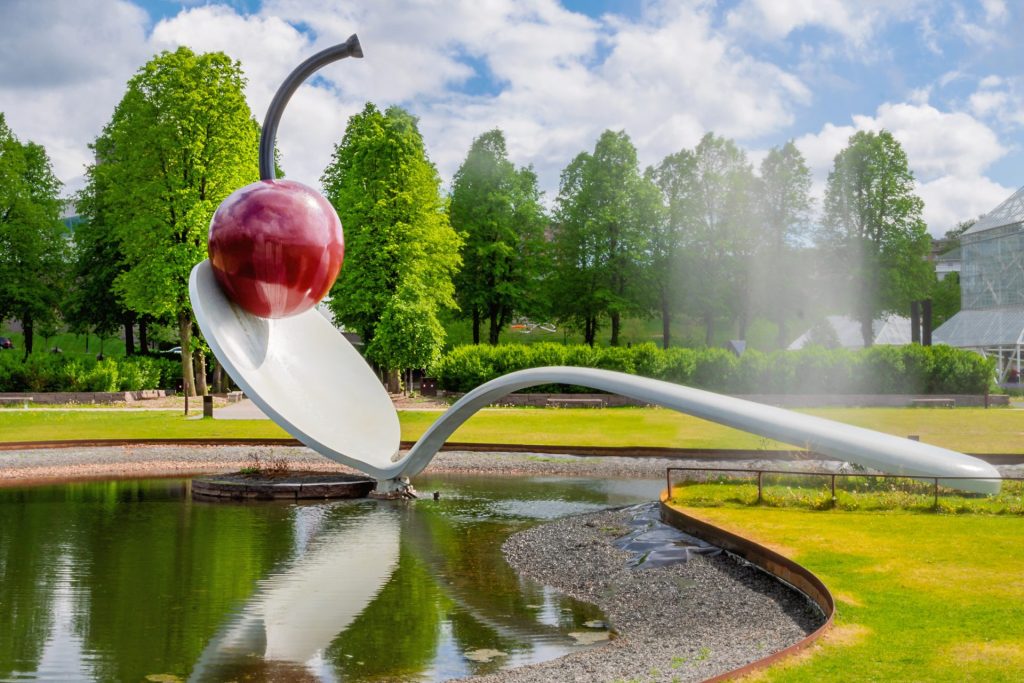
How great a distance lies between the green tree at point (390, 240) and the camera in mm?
43062

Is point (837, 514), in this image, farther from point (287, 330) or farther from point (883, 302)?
point (883, 302)

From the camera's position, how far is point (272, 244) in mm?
17250

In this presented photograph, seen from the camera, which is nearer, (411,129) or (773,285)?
(411,129)

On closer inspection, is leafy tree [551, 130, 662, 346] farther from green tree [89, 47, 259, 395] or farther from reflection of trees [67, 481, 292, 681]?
reflection of trees [67, 481, 292, 681]

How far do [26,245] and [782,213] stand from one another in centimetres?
4206

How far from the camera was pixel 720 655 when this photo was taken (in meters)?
9.07

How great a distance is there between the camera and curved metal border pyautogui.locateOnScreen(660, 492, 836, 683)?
799cm

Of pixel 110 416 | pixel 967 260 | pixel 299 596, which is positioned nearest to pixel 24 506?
pixel 299 596

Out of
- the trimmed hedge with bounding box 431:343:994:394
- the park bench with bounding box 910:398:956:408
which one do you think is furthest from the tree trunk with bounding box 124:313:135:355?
the park bench with bounding box 910:398:956:408

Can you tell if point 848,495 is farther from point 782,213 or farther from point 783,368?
point 782,213

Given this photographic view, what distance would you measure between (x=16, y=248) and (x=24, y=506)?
37912 millimetres

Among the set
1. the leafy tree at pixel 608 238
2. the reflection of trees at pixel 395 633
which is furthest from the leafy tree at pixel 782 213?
the reflection of trees at pixel 395 633

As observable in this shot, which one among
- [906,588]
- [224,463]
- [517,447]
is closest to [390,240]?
[517,447]

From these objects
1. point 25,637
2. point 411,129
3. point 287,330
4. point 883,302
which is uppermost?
point 411,129
